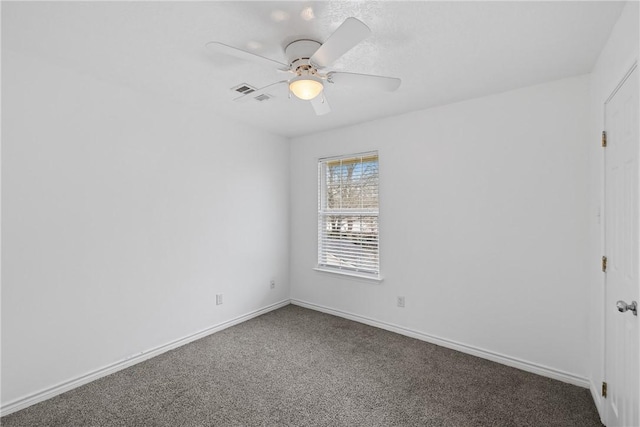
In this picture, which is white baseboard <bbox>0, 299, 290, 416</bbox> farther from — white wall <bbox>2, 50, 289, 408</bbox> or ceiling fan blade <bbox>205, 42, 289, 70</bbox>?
ceiling fan blade <bbox>205, 42, 289, 70</bbox>

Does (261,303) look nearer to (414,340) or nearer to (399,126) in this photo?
(414,340)

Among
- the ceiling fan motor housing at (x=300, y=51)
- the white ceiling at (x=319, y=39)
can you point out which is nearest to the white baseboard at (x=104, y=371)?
the white ceiling at (x=319, y=39)

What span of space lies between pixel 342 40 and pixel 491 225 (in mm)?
2176

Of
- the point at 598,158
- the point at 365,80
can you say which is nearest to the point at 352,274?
the point at 365,80

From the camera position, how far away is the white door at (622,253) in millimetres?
1497

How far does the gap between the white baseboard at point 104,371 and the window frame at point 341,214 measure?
1260 mm

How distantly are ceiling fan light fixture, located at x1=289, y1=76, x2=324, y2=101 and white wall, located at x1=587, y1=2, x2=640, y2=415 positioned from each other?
1.65 meters

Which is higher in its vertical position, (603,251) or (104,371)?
(603,251)

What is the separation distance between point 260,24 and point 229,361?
2.69 m

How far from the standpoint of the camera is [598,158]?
2123mm

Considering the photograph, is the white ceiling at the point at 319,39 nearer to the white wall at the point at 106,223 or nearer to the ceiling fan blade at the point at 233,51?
the ceiling fan blade at the point at 233,51

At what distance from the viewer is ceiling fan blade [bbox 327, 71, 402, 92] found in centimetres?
192

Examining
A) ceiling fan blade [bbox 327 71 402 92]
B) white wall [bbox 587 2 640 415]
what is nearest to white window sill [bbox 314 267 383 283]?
white wall [bbox 587 2 640 415]

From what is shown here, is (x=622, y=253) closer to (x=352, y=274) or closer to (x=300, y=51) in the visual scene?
(x=300, y=51)
